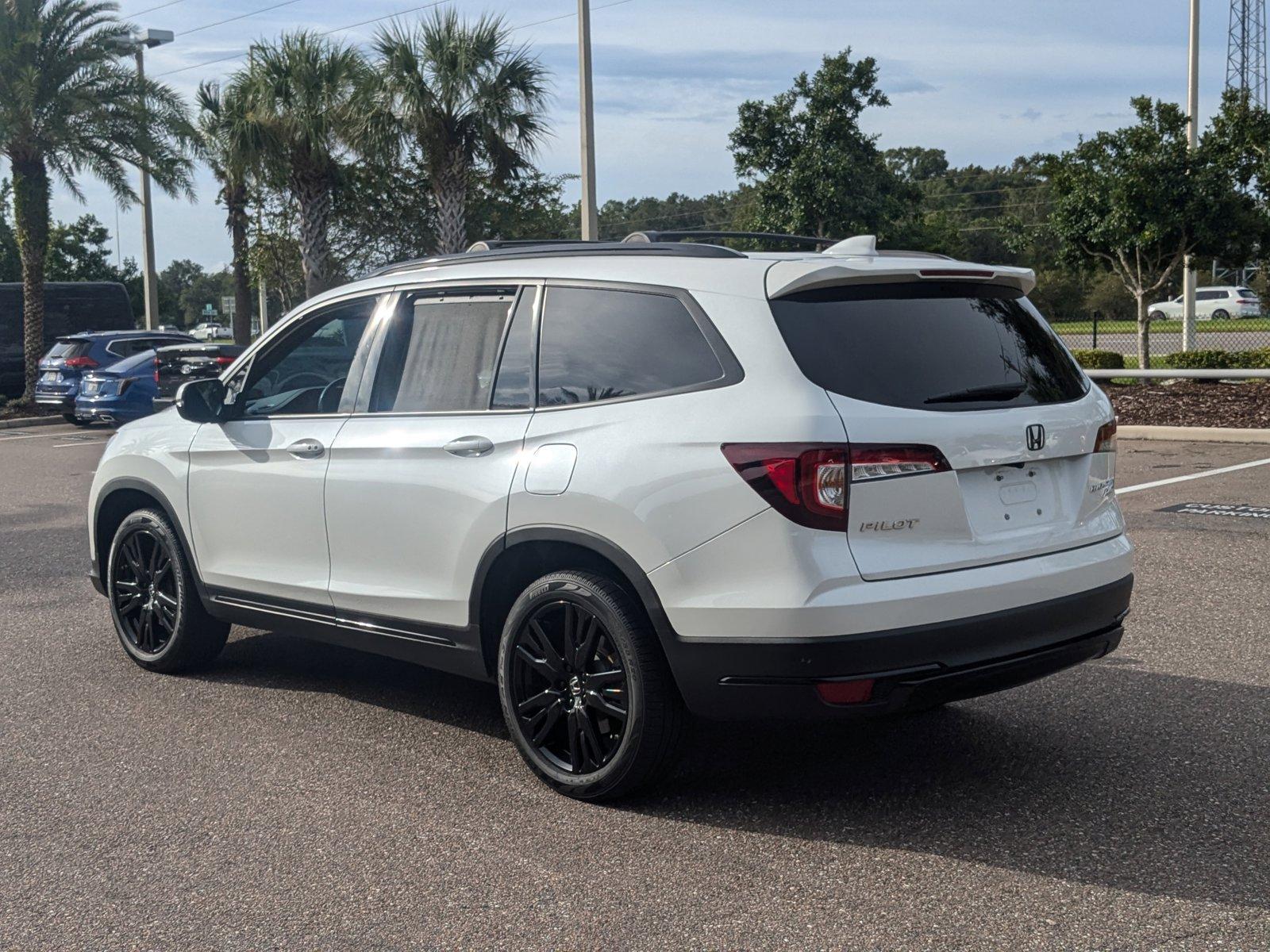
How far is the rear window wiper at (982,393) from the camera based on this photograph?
13.7ft

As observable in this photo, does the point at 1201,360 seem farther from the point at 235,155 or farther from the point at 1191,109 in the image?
the point at 235,155

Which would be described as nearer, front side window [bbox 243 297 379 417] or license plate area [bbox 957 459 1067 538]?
license plate area [bbox 957 459 1067 538]

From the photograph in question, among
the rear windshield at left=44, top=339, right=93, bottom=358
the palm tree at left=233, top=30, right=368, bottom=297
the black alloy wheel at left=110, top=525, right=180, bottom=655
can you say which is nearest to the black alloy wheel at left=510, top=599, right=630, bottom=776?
the black alloy wheel at left=110, top=525, right=180, bottom=655

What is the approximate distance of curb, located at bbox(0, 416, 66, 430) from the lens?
24.9m

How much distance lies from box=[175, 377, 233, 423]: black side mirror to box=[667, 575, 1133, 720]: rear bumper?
2.70 metres

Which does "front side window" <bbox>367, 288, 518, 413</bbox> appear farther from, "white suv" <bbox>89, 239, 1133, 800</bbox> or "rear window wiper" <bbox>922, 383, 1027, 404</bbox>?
"rear window wiper" <bbox>922, 383, 1027, 404</bbox>

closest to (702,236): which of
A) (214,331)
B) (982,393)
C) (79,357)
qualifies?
(982,393)

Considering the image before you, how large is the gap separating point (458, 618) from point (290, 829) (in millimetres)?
922

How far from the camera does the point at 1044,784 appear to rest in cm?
457

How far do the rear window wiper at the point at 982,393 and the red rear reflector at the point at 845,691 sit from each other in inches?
34.1

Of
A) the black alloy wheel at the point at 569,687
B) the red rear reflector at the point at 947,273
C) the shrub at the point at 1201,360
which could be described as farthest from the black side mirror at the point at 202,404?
the shrub at the point at 1201,360

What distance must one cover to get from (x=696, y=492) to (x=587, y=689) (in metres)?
0.81

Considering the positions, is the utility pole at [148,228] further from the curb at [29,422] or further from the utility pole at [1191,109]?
the utility pole at [1191,109]

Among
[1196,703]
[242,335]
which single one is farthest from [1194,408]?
[242,335]
